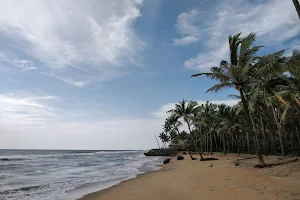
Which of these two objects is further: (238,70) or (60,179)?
(60,179)

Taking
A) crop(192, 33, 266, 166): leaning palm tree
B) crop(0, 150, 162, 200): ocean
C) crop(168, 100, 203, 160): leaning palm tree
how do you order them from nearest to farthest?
crop(0, 150, 162, 200): ocean → crop(192, 33, 266, 166): leaning palm tree → crop(168, 100, 203, 160): leaning palm tree

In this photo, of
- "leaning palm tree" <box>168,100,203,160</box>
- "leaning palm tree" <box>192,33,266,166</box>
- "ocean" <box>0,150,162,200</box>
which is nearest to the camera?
"ocean" <box>0,150,162,200</box>

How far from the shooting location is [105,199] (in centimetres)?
909

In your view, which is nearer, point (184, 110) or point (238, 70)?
point (238, 70)

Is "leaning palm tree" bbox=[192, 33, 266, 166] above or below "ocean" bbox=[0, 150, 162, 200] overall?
above

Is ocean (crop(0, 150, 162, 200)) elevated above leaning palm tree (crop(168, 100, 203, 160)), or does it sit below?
below

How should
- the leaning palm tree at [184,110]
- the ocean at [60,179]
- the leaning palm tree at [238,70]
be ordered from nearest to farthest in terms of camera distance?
the ocean at [60,179] < the leaning palm tree at [238,70] < the leaning palm tree at [184,110]

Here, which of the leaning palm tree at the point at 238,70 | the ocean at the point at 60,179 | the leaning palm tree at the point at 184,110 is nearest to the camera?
the ocean at the point at 60,179

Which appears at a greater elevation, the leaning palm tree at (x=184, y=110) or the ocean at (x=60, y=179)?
the leaning palm tree at (x=184, y=110)

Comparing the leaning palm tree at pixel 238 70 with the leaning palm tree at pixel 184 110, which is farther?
the leaning palm tree at pixel 184 110

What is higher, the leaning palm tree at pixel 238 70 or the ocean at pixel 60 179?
the leaning palm tree at pixel 238 70

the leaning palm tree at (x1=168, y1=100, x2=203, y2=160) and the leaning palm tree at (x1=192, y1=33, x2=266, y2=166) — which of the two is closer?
the leaning palm tree at (x1=192, y1=33, x2=266, y2=166)

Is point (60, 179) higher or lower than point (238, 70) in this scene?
lower

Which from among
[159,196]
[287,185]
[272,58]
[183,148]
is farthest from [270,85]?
[183,148]
